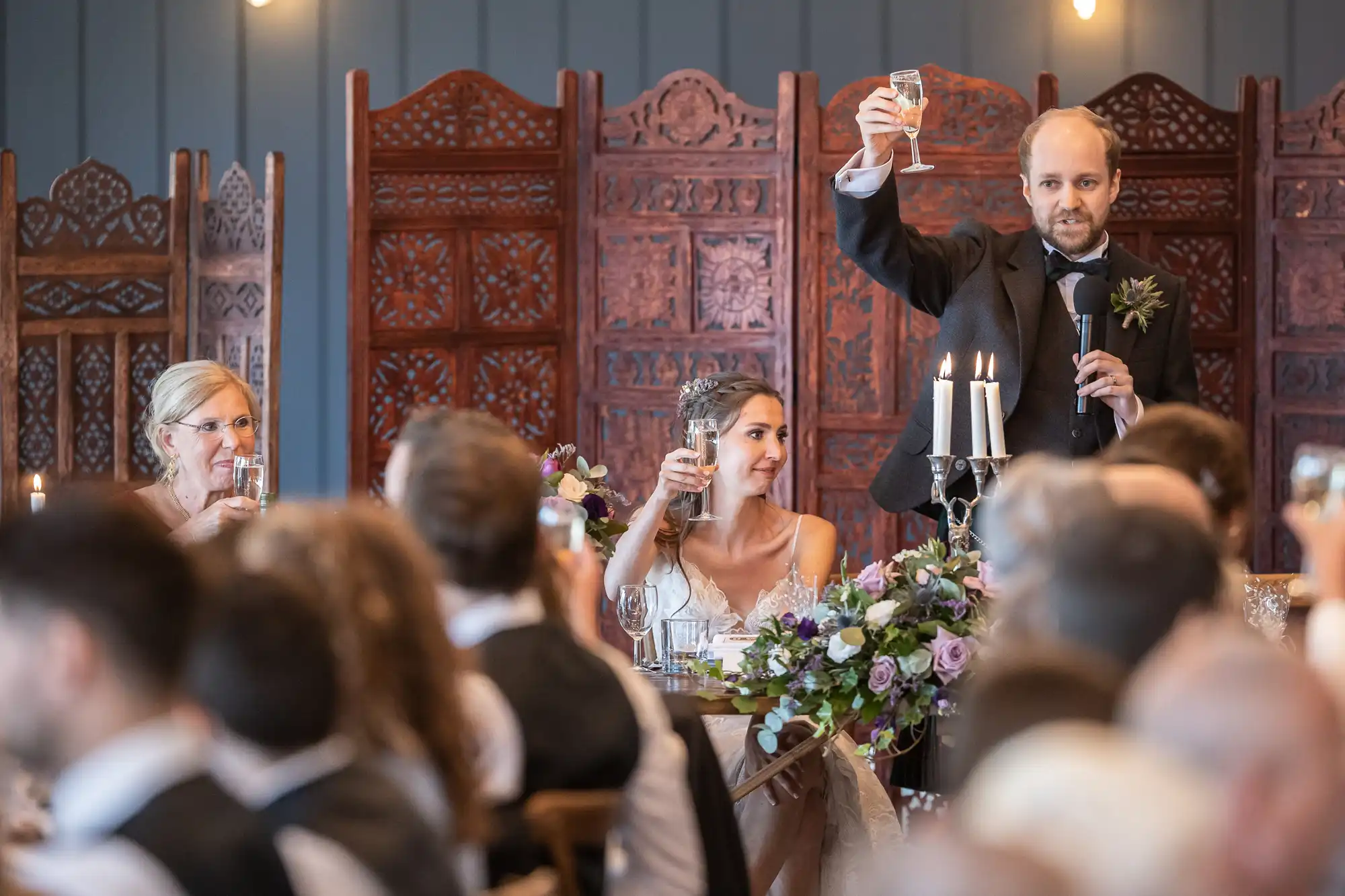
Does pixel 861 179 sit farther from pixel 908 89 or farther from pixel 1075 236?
pixel 1075 236

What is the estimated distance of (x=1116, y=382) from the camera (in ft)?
11.6

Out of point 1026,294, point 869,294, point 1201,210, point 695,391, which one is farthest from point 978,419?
point 1201,210

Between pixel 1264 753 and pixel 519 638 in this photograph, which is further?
pixel 519 638

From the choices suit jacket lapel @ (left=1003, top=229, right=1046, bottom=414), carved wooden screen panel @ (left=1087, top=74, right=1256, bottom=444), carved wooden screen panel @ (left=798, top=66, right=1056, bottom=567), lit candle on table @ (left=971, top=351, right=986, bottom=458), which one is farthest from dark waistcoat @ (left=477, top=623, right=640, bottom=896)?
carved wooden screen panel @ (left=1087, top=74, right=1256, bottom=444)

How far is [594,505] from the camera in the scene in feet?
11.7

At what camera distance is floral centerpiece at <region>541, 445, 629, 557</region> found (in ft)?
11.4

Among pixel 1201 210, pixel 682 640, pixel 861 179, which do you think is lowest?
pixel 682 640

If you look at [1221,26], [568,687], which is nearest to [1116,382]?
[568,687]

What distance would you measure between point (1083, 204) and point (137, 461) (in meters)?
3.46

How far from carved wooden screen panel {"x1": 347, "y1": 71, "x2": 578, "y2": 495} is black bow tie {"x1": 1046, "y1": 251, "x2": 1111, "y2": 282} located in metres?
1.99

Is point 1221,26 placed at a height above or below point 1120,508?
above

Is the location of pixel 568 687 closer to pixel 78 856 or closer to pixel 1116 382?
pixel 78 856

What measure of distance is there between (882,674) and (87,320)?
12.6 ft

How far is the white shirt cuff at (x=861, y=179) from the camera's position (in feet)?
12.4
